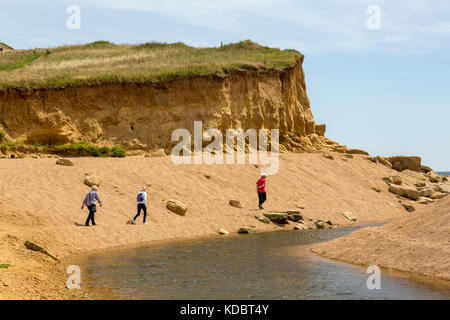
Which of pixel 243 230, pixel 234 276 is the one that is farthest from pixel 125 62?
pixel 234 276

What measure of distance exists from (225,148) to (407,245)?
19.1 m

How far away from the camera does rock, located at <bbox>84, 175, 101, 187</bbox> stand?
2053 cm

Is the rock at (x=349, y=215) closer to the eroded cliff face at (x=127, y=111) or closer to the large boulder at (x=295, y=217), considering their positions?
the large boulder at (x=295, y=217)

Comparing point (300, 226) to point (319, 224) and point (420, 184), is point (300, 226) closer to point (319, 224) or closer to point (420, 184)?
point (319, 224)

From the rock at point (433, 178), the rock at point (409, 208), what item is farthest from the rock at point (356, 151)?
the rock at point (409, 208)

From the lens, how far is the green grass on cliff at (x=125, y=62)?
104 feet

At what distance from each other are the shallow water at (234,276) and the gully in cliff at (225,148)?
1209 centimetres

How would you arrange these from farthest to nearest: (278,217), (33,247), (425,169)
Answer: (425,169) → (278,217) → (33,247)

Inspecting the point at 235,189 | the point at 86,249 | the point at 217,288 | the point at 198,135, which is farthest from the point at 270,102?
the point at 217,288

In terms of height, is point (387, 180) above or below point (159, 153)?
below

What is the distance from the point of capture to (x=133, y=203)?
20266mm

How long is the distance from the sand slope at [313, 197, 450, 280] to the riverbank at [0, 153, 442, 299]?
6.25 metres

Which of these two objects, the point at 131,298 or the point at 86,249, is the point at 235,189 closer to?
the point at 86,249

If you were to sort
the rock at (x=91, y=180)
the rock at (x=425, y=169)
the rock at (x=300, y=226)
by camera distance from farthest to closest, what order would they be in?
the rock at (x=425, y=169), the rock at (x=300, y=226), the rock at (x=91, y=180)
